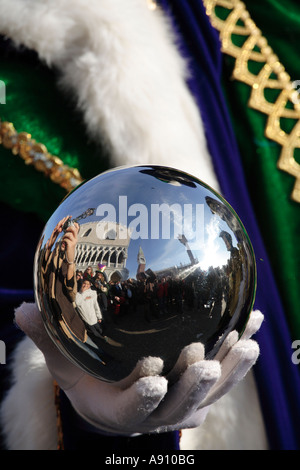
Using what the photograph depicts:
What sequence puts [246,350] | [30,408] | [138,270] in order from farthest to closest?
[30,408]
[246,350]
[138,270]

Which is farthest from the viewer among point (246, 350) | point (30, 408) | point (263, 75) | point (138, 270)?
point (263, 75)

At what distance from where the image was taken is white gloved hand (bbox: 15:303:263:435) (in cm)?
55

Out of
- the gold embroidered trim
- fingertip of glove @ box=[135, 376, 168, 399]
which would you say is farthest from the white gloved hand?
the gold embroidered trim

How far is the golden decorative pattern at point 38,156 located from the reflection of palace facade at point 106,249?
1.09 feet

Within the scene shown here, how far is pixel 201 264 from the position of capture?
1.68ft

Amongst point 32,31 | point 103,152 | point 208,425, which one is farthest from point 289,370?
point 32,31

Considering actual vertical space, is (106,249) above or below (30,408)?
above

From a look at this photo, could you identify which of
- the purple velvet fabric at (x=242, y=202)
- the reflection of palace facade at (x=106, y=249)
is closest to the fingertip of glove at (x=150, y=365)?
the reflection of palace facade at (x=106, y=249)

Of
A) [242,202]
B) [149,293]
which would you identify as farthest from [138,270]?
[242,202]

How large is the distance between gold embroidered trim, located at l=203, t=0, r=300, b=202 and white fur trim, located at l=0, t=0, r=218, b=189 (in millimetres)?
188

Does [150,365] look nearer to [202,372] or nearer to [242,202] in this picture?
[202,372]

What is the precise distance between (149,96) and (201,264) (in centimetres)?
39

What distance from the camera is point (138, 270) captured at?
489mm

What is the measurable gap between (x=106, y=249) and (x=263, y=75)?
614mm
